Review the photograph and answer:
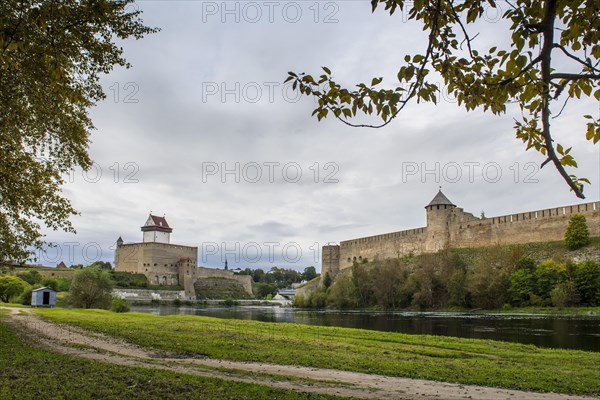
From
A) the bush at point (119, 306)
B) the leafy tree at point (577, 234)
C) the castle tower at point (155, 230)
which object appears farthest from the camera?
the castle tower at point (155, 230)

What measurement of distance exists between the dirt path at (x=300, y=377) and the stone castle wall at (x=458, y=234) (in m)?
39.3

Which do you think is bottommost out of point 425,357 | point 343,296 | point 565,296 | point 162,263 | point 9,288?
point 343,296

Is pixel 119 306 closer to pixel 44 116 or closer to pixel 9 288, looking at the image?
pixel 9 288

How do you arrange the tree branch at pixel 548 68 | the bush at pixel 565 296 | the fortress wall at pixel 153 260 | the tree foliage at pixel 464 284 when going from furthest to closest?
the fortress wall at pixel 153 260
the tree foliage at pixel 464 284
the bush at pixel 565 296
the tree branch at pixel 548 68

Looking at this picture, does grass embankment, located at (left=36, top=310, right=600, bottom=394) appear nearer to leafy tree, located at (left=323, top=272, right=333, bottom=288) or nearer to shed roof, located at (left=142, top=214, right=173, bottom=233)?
leafy tree, located at (left=323, top=272, right=333, bottom=288)

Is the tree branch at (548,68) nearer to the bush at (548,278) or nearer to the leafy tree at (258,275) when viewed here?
the bush at (548,278)

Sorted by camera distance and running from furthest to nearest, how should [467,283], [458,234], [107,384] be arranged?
[458,234] < [467,283] < [107,384]

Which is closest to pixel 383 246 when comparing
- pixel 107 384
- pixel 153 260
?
pixel 153 260

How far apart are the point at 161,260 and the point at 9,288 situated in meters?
42.5

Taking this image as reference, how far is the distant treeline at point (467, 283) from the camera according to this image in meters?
32.5

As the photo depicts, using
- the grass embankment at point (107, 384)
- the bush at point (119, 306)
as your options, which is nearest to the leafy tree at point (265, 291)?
the bush at point (119, 306)

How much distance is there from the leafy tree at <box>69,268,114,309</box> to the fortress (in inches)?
1362

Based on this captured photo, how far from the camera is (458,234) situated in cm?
5038

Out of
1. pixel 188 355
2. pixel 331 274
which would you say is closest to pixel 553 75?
pixel 188 355
